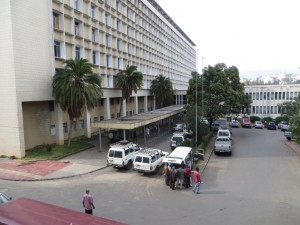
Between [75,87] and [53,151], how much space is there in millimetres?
6769

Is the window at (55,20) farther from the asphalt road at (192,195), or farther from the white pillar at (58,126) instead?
the asphalt road at (192,195)

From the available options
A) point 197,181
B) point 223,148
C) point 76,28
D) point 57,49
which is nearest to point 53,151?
point 57,49

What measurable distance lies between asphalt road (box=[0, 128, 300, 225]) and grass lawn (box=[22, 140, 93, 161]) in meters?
6.60

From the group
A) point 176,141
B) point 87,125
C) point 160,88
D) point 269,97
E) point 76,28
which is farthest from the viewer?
point 269,97

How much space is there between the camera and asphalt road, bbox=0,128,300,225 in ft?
44.4

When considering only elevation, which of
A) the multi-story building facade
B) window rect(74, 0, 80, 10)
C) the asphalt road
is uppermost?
window rect(74, 0, 80, 10)

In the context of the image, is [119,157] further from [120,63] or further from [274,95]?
[274,95]

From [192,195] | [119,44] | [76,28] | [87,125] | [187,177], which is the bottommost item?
[192,195]

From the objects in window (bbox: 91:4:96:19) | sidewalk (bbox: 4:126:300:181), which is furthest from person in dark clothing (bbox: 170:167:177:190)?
window (bbox: 91:4:96:19)

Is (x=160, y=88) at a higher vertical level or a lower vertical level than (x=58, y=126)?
higher

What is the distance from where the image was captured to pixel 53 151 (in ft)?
90.6

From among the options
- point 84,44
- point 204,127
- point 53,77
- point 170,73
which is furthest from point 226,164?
point 170,73

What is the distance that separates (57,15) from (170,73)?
49.5 m

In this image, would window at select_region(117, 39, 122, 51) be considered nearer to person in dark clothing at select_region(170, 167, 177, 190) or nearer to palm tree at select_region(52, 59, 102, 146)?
palm tree at select_region(52, 59, 102, 146)
